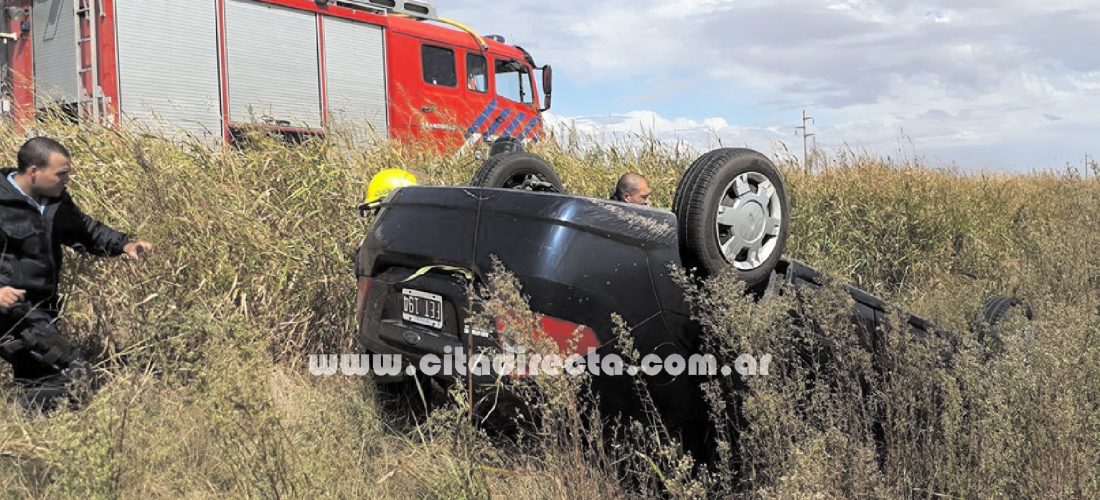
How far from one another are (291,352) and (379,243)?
154cm

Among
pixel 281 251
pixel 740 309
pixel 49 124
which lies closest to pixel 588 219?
pixel 740 309

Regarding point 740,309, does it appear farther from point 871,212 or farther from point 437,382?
point 871,212

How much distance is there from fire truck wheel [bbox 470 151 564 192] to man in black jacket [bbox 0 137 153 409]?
1812 millimetres

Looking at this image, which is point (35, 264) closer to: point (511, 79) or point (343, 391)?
point (343, 391)

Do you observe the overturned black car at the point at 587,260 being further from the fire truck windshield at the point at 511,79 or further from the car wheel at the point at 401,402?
the fire truck windshield at the point at 511,79

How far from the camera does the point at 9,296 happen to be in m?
2.83

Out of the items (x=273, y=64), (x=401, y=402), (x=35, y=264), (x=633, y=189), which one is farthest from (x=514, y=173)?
(x=273, y=64)

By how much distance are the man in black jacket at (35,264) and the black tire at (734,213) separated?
2.46m

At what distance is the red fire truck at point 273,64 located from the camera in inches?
316

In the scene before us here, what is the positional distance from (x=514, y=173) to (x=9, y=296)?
2.14 m

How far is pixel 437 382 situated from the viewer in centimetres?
245

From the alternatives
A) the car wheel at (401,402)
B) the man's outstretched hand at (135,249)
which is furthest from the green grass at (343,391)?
the man's outstretched hand at (135,249)

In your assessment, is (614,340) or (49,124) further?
(49,124)

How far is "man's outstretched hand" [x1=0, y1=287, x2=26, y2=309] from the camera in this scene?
281 centimetres
